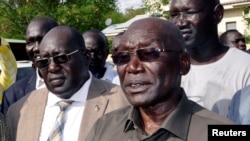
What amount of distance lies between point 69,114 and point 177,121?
125 centimetres

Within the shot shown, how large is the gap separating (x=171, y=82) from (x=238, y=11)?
23.9 m

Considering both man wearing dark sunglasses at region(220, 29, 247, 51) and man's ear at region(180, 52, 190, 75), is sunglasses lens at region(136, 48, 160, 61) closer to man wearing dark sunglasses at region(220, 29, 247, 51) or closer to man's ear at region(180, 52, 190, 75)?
man's ear at region(180, 52, 190, 75)

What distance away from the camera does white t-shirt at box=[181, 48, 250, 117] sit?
9.81 ft

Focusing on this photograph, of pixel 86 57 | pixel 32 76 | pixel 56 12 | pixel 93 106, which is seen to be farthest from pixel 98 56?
pixel 56 12

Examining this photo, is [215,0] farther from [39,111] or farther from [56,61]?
[39,111]

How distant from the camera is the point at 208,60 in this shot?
10.5 feet

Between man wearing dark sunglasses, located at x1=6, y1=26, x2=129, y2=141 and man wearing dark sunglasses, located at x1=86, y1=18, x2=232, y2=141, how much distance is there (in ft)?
3.00

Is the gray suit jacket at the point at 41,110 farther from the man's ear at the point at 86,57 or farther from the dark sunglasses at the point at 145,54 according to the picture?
the dark sunglasses at the point at 145,54

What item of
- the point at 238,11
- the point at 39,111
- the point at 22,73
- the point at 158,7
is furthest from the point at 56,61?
the point at 238,11

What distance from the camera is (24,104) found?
336cm

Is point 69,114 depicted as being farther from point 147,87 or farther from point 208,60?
point 147,87

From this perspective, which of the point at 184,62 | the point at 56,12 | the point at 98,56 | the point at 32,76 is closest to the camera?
the point at 184,62

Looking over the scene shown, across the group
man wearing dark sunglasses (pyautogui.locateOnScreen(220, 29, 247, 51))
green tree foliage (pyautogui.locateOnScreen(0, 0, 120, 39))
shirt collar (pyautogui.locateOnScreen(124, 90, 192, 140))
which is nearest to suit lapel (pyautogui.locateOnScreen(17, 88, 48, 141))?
shirt collar (pyautogui.locateOnScreen(124, 90, 192, 140))

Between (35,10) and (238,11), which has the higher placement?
(35,10)
